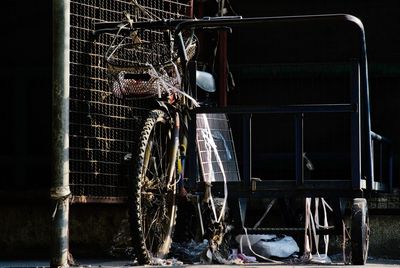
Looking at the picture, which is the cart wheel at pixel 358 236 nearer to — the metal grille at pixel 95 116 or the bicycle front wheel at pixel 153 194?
the bicycle front wheel at pixel 153 194

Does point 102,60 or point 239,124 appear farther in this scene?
point 239,124

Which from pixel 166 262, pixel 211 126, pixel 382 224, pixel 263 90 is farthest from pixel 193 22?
pixel 382 224

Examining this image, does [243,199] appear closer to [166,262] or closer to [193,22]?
[166,262]

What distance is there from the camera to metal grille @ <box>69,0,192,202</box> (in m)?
7.56

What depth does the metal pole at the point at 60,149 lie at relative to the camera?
6.82 m

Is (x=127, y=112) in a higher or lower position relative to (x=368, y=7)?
lower

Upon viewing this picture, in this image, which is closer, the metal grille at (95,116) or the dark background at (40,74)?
the metal grille at (95,116)

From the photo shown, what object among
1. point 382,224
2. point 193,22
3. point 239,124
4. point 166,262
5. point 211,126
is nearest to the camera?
point 193,22

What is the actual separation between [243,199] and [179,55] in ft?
4.01

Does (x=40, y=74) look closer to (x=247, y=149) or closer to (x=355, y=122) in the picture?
(x=247, y=149)

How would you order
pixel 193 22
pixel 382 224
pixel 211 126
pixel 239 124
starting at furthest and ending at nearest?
1. pixel 239 124
2. pixel 382 224
3. pixel 211 126
4. pixel 193 22

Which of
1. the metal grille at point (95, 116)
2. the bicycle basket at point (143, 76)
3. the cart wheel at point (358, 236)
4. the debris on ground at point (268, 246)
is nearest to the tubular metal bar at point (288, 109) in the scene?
the bicycle basket at point (143, 76)

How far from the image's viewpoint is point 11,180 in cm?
906

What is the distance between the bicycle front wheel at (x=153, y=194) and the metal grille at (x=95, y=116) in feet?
1.89
